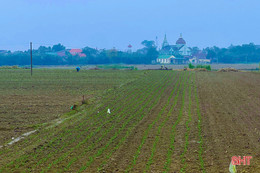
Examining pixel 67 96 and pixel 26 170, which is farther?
pixel 67 96

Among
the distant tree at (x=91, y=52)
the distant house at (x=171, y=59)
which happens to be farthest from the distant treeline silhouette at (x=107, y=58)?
the distant house at (x=171, y=59)

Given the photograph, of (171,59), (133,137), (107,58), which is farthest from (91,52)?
(133,137)

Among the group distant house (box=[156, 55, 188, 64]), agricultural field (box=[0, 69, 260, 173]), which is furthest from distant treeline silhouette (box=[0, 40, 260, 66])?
agricultural field (box=[0, 69, 260, 173])

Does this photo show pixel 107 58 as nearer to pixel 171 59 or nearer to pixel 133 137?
pixel 171 59

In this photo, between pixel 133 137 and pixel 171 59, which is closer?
pixel 133 137

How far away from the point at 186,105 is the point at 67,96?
29.5 feet

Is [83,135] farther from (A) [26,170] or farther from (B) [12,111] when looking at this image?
(B) [12,111]

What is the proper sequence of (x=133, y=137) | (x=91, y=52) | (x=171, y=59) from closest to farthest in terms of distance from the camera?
(x=133, y=137) < (x=171, y=59) < (x=91, y=52)

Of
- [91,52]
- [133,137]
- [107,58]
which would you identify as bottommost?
[133,137]

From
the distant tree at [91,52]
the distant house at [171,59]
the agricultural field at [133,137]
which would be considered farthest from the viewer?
the distant house at [171,59]

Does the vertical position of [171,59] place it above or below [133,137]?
above

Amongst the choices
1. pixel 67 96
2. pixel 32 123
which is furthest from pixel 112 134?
pixel 67 96

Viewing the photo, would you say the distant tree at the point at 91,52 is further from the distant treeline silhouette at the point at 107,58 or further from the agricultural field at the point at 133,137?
the agricultural field at the point at 133,137

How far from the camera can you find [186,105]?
65.6 ft
